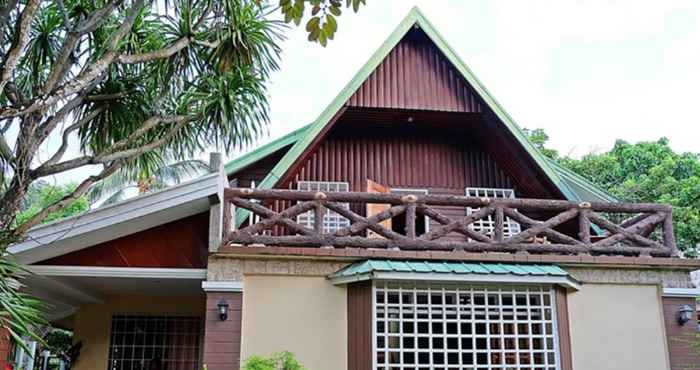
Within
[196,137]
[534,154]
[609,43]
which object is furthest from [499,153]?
[609,43]

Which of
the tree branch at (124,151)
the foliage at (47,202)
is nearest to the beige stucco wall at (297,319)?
the tree branch at (124,151)

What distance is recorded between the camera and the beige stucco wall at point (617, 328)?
29.3 feet

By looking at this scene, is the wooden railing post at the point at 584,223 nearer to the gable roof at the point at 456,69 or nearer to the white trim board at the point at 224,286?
the gable roof at the point at 456,69

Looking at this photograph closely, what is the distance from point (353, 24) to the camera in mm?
4035

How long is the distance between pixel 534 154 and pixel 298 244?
4490 mm

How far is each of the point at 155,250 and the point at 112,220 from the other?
88cm

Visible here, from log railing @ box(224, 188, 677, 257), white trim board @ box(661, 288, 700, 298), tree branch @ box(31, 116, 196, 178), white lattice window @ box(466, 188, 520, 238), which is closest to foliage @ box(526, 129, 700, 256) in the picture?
white lattice window @ box(466, 188, 520, 238)

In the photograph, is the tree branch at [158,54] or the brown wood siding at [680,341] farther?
the brown wood siding at [680,341]

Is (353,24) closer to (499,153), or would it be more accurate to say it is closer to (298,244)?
(298,244)

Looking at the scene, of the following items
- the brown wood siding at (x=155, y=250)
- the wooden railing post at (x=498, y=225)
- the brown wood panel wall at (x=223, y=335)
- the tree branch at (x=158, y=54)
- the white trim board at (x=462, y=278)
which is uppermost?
the tree branch at (x=158, y=54)

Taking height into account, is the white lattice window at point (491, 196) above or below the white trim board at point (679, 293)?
above

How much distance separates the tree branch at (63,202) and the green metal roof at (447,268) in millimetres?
3407

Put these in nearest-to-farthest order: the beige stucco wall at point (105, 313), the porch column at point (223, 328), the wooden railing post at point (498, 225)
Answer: the porch column at point (223, 328) → the wooden railing post at point (498, 225) → the beige stucco wall at point (105, 313)

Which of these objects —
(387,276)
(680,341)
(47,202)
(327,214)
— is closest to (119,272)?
(387,276)
